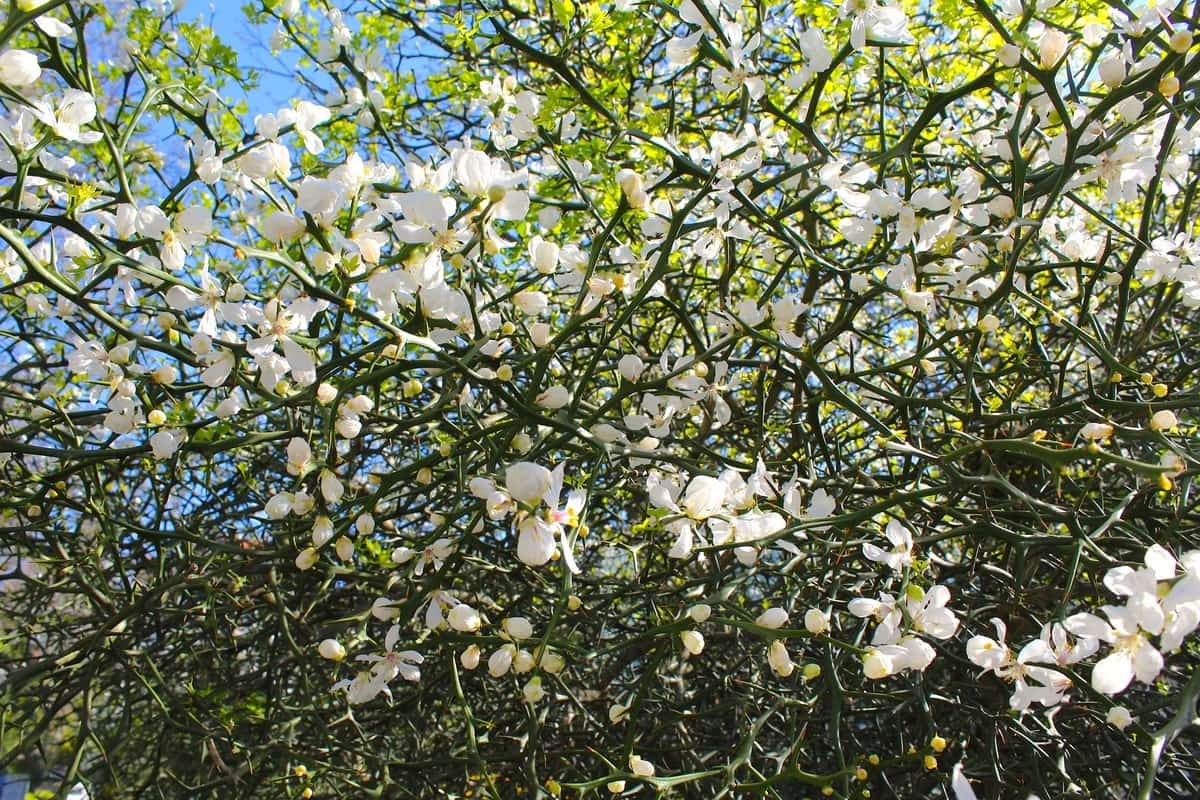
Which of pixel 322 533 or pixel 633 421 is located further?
pixel 633 421

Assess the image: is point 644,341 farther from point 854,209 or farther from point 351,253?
point 351,253

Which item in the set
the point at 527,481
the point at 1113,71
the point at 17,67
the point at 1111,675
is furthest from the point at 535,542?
the point at 1113,71

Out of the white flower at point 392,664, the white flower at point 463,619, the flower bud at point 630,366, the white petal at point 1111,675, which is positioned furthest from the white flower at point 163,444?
the white petal at point 1111,675

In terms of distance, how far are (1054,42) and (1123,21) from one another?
1.50 ft

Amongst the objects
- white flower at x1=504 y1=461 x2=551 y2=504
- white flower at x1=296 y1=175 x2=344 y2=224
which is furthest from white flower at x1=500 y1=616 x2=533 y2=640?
white flower at x1=296 y1=175 x2=344 y2=224

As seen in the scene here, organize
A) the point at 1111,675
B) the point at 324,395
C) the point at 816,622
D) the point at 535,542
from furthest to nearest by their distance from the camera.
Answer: the point at 324,395, the point at 816,622, the point at 535,542, the point at 1111,675

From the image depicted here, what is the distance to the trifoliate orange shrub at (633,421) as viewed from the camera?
1.45 meters

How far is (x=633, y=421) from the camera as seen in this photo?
1901 mm

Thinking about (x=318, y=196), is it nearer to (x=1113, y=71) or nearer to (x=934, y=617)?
(x=934, y=617)

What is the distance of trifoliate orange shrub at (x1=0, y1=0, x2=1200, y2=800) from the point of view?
1.45m

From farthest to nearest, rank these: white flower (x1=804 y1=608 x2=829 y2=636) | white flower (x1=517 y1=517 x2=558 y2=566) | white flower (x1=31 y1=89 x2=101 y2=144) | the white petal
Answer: white flower (x1=31 y1=89 x2=101 y2=144)
white flower (x1=804 y1=608 x2=829 y2=636)
white flower (x1=517 y1=517 x2=558 y2=566)
the white petal

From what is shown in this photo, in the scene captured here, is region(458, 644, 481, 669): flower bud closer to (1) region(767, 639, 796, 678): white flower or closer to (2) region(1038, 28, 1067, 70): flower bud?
(1) region(767, 639, 796, 678): white flower

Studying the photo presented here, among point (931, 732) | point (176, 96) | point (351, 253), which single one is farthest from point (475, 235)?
point (176, 96)

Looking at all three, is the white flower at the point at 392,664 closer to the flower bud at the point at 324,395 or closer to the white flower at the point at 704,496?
the flower bud at the point at 324,395
